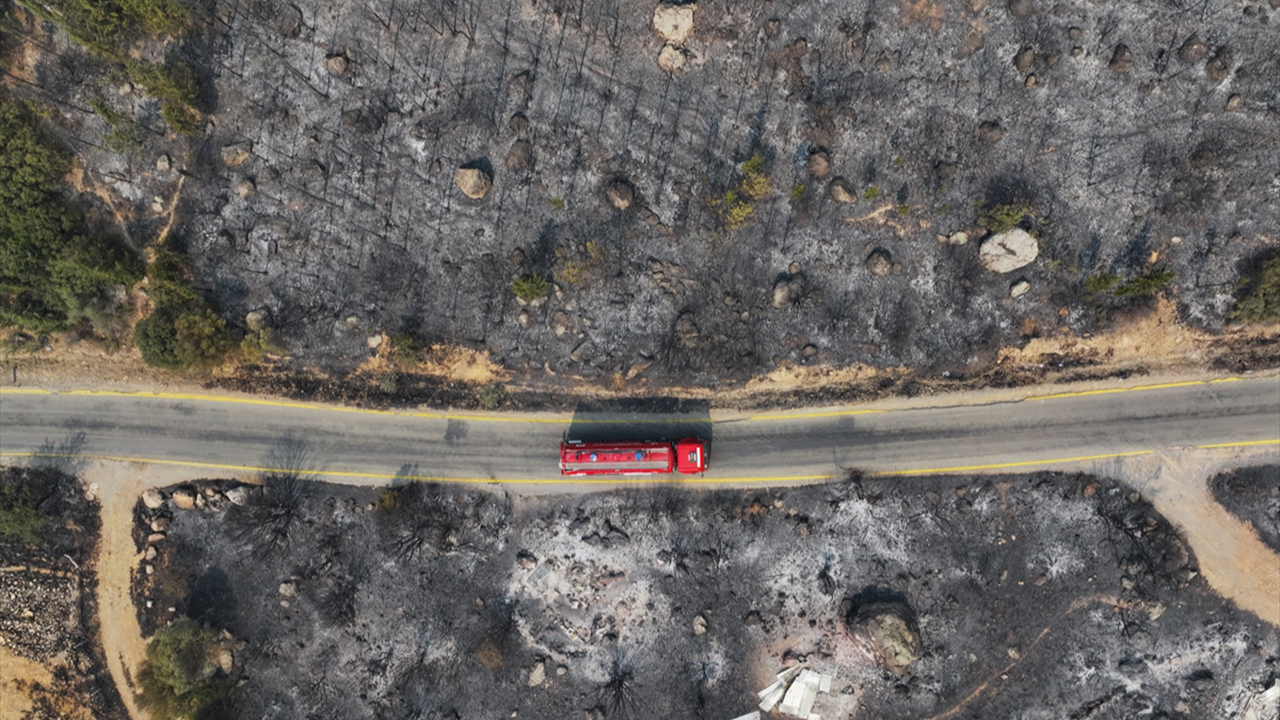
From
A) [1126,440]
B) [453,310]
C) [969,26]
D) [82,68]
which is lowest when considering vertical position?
[1126,440]

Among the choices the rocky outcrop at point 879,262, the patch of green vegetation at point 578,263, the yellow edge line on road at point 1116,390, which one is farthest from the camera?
the yellow edge line on road at point 1116,390

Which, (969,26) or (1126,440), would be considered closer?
(969,26)

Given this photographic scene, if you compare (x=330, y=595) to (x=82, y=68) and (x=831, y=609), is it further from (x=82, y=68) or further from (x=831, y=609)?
(x=82, y=68)

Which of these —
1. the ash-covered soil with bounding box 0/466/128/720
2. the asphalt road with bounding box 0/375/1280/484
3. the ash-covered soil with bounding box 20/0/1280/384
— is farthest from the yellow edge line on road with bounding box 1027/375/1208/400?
the ash-covered soil with bounding box 0/466/128/720

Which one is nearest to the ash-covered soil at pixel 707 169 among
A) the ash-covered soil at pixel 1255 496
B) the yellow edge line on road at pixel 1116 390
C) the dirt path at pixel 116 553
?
the yellow edge line on road at pixel 1116 390

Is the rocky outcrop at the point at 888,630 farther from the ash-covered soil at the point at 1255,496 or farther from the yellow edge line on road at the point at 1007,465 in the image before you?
the ash-covered soil at the point at 1255,496

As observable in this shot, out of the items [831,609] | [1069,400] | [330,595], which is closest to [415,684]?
[330,595]

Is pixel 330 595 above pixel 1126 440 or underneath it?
underneath
